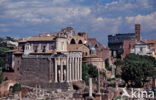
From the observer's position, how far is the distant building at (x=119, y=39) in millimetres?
83463

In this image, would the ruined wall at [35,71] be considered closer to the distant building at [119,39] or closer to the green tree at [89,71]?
the green tree at [89,71]

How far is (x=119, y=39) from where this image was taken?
90.8 metres

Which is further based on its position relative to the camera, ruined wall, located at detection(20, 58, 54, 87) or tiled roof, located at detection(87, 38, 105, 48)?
tiled roof, located at detection(87, 38, 105, 48)

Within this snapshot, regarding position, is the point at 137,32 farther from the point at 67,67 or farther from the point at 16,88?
the point at 16,88

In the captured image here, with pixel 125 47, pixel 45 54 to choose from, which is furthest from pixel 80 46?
pixel 125 47

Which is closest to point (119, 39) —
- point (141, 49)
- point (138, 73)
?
point (141, 49)

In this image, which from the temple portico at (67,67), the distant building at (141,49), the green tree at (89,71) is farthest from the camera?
the distant building at (141,49)

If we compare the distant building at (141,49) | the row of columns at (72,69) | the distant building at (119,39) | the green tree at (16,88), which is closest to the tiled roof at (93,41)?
the distant building at (119,39)

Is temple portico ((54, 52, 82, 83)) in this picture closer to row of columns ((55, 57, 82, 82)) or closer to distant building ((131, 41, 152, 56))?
row of columns ((55, 57, 82, 82))

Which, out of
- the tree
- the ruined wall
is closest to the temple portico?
the ruined wall

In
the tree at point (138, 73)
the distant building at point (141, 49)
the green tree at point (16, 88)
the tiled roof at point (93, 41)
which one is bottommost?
the green tree at point (16, 88)

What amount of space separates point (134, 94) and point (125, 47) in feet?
118

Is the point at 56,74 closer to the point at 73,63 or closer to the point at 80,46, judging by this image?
the point at 73,63

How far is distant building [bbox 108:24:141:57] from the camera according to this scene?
83.5 m
